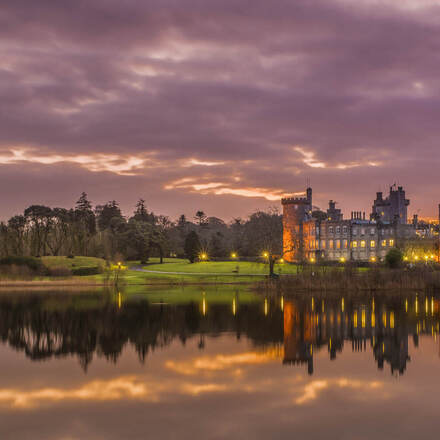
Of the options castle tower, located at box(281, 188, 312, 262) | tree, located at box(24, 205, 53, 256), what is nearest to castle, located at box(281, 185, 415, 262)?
castle tower, located at box(281, 188, 312, 262)

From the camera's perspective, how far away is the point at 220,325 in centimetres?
3192

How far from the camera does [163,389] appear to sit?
17.9m

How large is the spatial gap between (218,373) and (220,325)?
11.8 meters

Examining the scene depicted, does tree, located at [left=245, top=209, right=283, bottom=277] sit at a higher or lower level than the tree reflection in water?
higher

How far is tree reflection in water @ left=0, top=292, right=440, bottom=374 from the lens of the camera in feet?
81.7

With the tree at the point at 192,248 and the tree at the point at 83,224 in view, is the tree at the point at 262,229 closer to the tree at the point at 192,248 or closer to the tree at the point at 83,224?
the tree at the point at 192,248

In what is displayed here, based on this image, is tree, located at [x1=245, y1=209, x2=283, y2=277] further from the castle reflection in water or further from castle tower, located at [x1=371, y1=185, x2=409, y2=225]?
the castle reflection in water

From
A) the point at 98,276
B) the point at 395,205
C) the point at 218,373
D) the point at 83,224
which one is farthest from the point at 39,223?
the point at 218,373

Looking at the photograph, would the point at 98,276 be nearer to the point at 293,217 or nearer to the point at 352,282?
the point at 352,282

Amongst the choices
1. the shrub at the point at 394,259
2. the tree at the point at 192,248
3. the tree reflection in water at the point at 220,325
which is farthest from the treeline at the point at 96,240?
the tree reflection in water at the point at 220,325

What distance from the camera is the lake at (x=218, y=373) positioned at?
46.8ft

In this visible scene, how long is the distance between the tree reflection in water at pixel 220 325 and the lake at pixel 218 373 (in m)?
0.11

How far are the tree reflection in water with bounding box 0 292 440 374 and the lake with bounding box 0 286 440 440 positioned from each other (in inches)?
4.4

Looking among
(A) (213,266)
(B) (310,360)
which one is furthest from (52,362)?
(A) (213,266)
